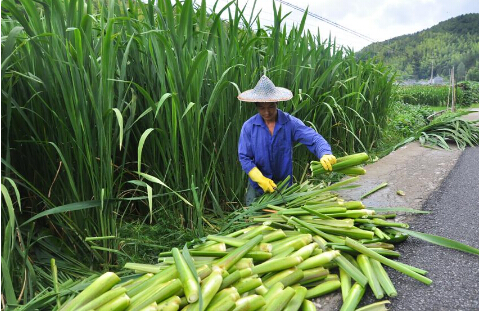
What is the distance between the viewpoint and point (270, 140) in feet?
8.36

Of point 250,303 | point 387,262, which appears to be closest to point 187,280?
point 250,303

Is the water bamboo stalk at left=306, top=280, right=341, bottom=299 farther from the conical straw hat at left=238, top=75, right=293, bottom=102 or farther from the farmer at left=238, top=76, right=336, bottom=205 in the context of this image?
the conical straw hat at left=238, top=75, right=293, bottom=102

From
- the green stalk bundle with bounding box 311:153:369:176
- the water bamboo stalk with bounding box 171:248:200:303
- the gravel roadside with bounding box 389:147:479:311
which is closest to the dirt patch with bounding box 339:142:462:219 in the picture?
the gravel roadside with bounding box 389:147:479:311

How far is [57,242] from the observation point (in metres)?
1.83

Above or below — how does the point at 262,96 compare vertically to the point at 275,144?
above

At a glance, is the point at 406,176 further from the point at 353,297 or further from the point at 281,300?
the point at 281,300

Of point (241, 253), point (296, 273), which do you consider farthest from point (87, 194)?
point (296, 273)

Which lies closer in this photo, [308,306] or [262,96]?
[308,306]

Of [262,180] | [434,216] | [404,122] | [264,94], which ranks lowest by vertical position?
[434,216]

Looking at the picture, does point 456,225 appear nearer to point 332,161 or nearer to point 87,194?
point 332,161

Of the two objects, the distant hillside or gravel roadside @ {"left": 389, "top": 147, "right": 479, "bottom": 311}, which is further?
the distant hillside

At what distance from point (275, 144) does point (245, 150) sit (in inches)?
10.1

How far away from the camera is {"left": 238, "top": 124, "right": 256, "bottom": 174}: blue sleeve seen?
7.86 feet

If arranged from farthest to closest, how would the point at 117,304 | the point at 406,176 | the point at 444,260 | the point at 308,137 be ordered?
1. the point at 406,176
2. the point at 308,137
3. the point at 444,260
4. the point at 117,304
